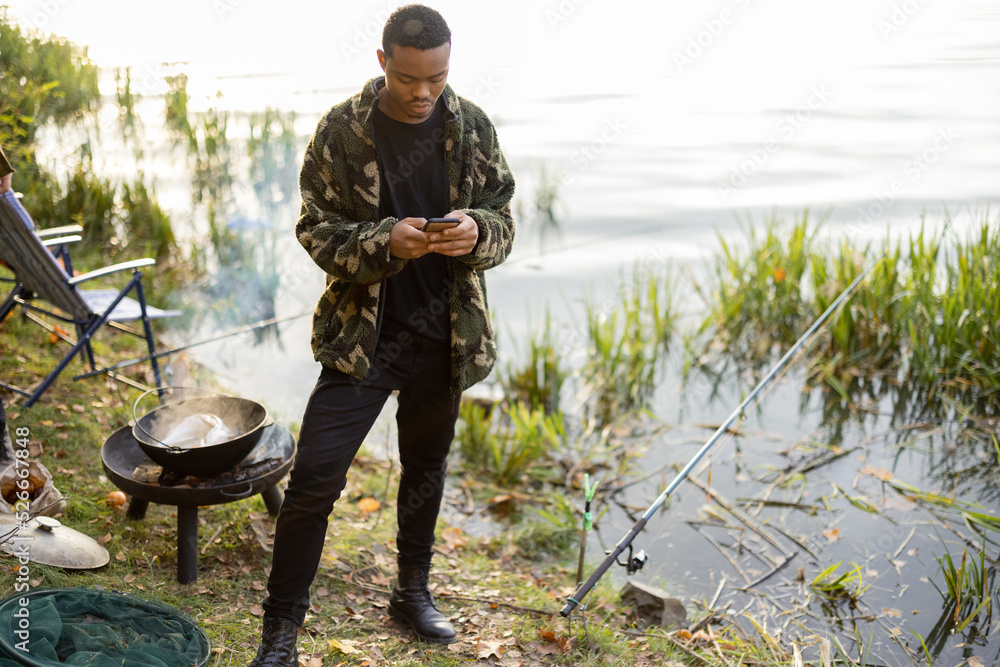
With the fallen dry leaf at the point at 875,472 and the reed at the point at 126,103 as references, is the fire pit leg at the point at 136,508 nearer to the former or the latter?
the fallen dry leaf at the point at 875,472

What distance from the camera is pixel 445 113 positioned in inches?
104

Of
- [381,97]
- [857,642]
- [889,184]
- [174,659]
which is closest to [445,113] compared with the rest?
[381,97]

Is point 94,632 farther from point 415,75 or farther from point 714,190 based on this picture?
point 714,190

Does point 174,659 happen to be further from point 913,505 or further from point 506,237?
point 913,505

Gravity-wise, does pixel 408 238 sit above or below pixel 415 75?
below

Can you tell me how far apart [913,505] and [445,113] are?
3.50 metres

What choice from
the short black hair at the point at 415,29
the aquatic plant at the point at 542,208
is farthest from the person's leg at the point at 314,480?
the aquatic plant at the point at 542,208

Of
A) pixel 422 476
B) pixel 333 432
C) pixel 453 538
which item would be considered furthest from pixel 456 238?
pixel 453 538

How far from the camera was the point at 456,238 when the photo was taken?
8.04ft

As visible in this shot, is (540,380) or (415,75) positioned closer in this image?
(415,75)

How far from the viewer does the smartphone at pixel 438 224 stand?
94.9 inches

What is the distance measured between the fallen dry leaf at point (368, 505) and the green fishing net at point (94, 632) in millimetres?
1535

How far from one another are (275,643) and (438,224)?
1.46 m

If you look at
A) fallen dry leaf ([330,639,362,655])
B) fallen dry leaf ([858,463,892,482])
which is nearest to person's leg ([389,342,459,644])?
fallen dry leaf ([330,639,362,655])
